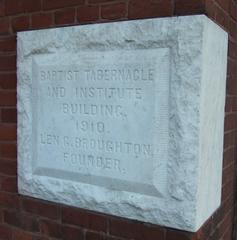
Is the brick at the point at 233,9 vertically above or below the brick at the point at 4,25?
above

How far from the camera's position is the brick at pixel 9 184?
2.25m

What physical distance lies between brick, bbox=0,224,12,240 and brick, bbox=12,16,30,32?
1.10m

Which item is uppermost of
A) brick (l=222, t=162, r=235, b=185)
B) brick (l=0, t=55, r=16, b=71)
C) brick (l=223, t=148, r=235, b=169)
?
brick (l=0, t=55, r=16, b=71)

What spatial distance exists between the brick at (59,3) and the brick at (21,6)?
0.05 m

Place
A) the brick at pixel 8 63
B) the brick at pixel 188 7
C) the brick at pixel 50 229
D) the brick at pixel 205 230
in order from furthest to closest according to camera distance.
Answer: the brick at pixel 8 63 → the brick at pixel 50 229 → the brick at pixel 205 230 → the brick at pixel 188 7

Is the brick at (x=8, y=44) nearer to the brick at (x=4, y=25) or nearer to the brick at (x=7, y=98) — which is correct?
the brick at (x=4, y=25)

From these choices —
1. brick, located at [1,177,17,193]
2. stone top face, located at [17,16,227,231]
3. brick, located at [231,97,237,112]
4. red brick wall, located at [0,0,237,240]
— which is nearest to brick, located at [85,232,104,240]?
red brick wall, located at [0,0,237,240]

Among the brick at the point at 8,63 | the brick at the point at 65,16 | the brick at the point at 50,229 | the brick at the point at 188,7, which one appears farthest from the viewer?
the brick at the point at 8,63

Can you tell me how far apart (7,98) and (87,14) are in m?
0.67

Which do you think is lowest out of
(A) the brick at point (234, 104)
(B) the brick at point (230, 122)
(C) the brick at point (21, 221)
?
(C) the brick at point (21, 221)

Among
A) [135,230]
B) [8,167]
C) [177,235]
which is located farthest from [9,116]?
[177,235]

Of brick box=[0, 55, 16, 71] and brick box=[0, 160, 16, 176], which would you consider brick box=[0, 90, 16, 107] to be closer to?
brick box=[0, 55, 16, 71]

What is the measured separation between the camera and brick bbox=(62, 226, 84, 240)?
2020 millimetres

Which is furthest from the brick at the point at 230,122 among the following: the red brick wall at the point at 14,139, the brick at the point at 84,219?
the brick at the point at 84,219
